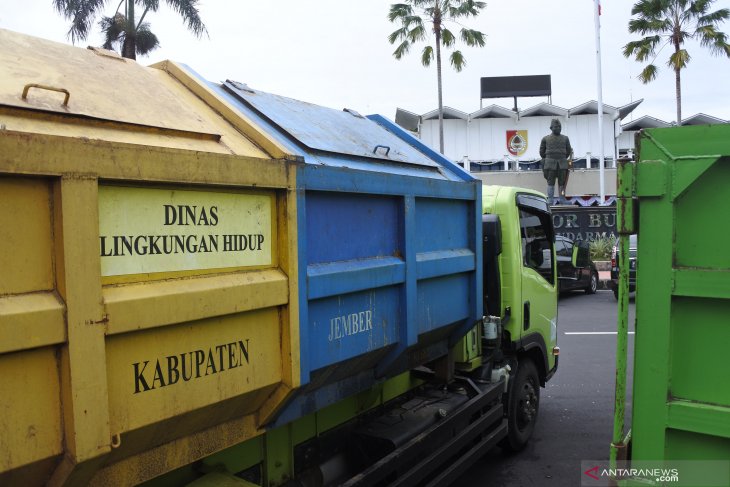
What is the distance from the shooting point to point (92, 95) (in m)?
2.31

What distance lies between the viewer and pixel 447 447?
3756 mm

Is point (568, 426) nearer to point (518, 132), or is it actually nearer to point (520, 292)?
point (520, 292)

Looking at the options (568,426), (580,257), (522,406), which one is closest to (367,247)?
(522,406)

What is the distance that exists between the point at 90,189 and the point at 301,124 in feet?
5.09

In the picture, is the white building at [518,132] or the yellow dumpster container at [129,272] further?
the white building at [518,132]

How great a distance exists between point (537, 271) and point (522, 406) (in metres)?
1.17

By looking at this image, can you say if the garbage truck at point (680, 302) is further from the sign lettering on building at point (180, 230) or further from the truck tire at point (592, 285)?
the truck tire at point (592, 285)

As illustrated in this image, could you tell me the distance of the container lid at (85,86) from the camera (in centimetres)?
207

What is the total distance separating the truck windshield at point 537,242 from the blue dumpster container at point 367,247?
100 centimetres

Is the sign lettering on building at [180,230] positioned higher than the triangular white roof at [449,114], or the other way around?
the triangular white roof at [449,114]

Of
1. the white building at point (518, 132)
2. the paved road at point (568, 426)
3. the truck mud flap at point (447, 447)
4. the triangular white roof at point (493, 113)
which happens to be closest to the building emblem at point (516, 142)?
the white building at point (518, 132)

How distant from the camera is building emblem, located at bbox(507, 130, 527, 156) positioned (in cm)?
3222

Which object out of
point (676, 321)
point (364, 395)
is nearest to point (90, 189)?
point (676, 321)

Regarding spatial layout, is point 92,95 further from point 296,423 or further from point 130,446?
point 296,423
